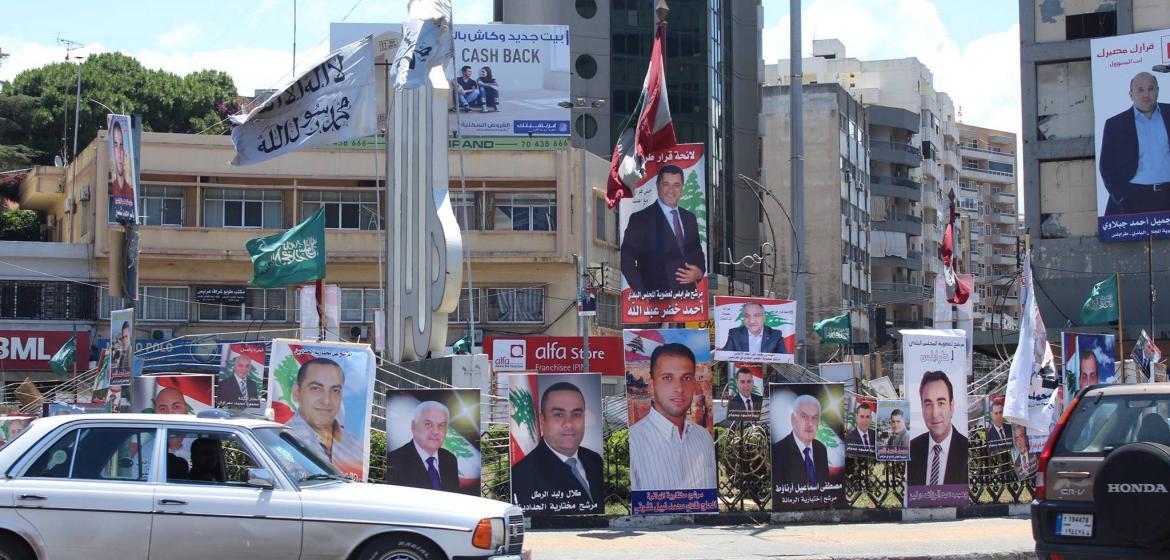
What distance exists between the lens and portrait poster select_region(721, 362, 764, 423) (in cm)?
1633

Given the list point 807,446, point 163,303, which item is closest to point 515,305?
point 163,303

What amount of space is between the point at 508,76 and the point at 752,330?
1474 inches

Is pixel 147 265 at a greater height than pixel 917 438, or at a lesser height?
greater

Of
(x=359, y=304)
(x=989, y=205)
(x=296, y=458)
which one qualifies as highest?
(x=989, y=205)

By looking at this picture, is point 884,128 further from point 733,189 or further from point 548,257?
point 548,257

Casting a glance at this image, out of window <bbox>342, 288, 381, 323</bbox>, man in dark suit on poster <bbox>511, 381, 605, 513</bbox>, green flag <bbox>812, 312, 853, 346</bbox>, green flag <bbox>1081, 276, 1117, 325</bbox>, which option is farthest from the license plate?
window <bbox>342, 288, 381, 323</bbox>

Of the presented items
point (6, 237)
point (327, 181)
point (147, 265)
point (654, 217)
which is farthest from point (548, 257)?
point (654, 217)

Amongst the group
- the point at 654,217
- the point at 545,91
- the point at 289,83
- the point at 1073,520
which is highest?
the point at 545,91

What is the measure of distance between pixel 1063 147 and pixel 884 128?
115 feet

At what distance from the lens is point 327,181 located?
157ft

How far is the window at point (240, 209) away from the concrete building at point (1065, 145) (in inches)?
1073

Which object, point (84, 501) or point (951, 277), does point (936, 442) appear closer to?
point (84, 501)

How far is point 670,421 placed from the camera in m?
15.3

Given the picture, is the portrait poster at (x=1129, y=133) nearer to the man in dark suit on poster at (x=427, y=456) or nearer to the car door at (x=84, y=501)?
the man in dark suit on poster at (x=427, y=456)
